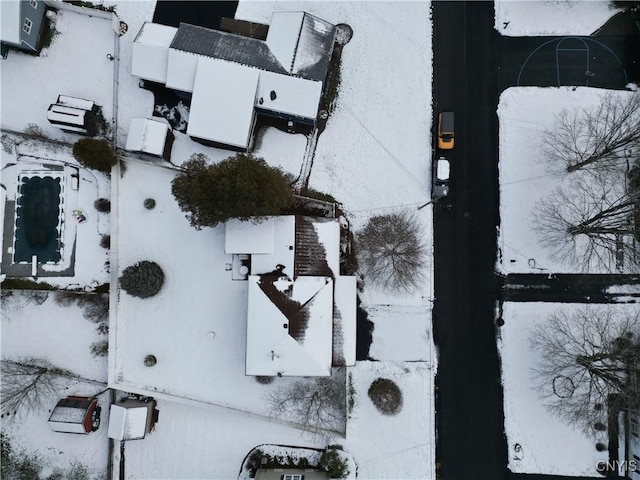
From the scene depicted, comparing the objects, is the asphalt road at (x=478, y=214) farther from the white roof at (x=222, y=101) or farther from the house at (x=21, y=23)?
the house at (x=21, y=23)

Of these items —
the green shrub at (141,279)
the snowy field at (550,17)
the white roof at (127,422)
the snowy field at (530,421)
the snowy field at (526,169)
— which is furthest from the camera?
the snowy field at (550,17)

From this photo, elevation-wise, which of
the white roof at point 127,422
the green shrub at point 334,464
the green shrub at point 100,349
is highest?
the green shrub at point 100,349

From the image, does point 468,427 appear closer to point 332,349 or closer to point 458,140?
point 332,349

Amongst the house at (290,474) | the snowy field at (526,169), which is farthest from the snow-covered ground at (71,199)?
the snowy field at (526,169)

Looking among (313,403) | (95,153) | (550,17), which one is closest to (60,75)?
(95,153)

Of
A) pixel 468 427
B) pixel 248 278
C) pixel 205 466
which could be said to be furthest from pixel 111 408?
pixel 468 427

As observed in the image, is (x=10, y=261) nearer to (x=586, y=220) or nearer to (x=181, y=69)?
(x=181, y=69)
